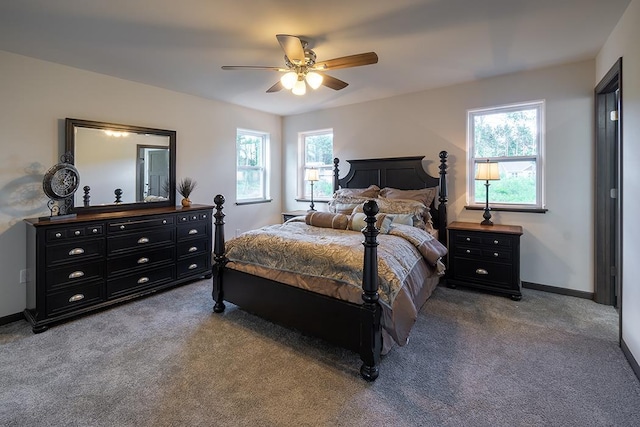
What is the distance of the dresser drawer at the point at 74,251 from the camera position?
281 centimetres

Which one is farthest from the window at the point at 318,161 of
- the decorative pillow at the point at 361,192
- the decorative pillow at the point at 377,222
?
the decorative pillow at the point at 377,222

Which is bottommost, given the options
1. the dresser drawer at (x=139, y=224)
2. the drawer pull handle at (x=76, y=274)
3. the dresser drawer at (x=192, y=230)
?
the drawer pull handle at (x=76, y=274)

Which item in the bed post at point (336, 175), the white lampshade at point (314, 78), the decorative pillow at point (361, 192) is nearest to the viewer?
the white lampshade at point (314, 78)

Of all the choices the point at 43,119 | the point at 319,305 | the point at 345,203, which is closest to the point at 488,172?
the point at 345,203

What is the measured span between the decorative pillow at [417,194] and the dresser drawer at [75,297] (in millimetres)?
3522

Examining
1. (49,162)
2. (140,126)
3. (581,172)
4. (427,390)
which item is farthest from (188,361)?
(581,172)

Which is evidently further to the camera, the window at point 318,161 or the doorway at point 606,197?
the window at point 318,161

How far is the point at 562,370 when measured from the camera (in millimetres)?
2123

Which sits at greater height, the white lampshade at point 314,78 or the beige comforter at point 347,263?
the white lampshade at point 314,78

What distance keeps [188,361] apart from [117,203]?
2.40 metres

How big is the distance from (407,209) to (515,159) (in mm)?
1511

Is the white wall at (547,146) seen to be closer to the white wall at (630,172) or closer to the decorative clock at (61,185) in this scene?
the white wall at (630,172)

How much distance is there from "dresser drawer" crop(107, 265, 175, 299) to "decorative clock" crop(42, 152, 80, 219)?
84 cm

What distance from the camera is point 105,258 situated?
125 inches
